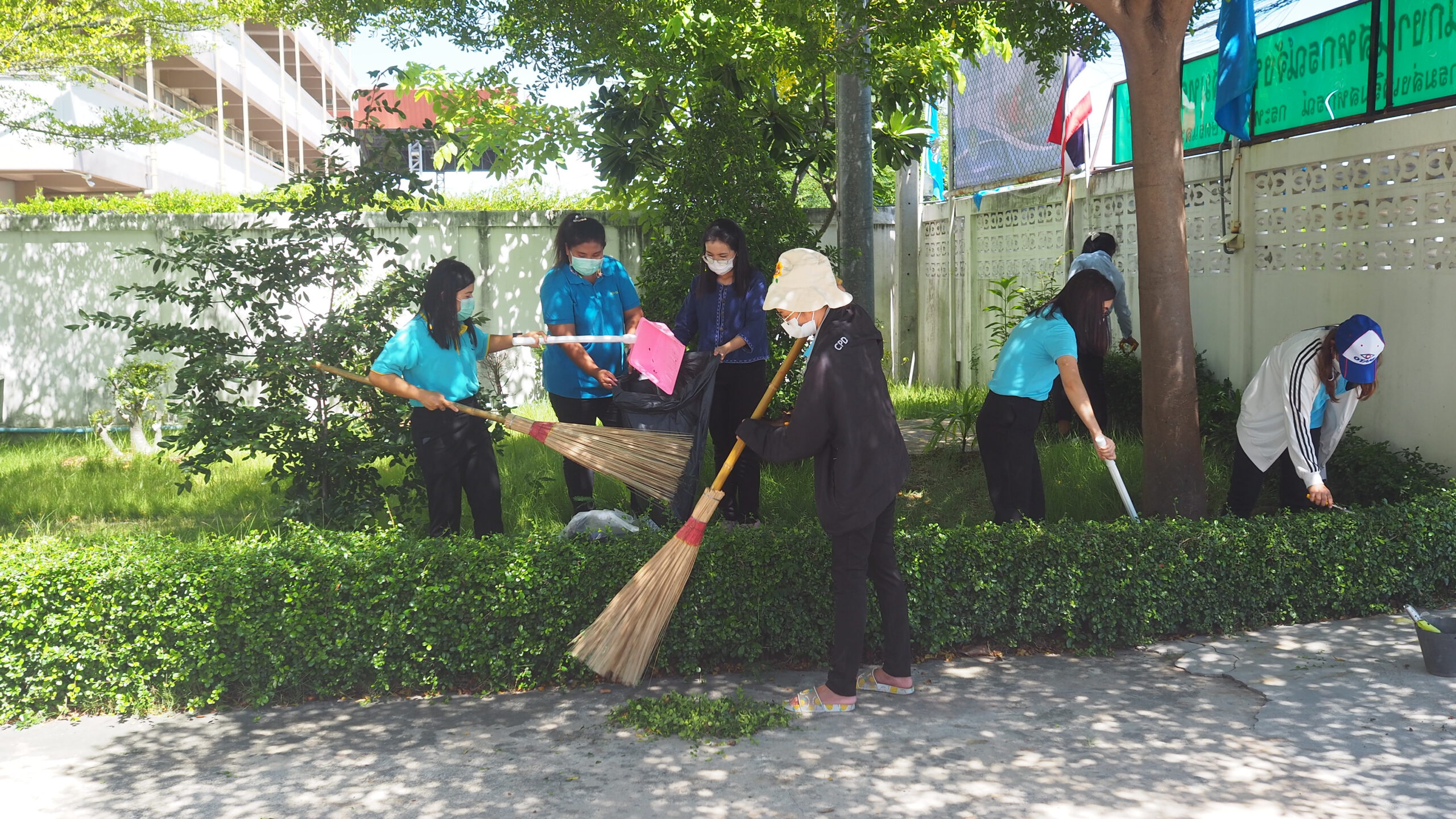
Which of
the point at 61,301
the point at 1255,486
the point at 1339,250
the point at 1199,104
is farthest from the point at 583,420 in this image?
the point at 61,301

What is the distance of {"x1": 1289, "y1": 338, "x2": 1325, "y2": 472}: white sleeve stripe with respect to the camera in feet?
16.9

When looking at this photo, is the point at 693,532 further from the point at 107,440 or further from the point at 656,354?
the point at 107,440

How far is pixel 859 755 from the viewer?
12.6 ft

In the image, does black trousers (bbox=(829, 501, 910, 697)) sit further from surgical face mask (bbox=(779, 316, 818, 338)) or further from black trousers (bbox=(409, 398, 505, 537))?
black trousers (bbox=(409, 398, 505, 537))

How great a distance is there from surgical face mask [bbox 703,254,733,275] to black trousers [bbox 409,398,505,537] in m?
1.36

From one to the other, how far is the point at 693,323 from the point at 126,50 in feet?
26.9

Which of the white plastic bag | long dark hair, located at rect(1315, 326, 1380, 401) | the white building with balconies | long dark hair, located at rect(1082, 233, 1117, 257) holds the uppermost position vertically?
the white building with balconies

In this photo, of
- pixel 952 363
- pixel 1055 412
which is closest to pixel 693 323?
pixel 1055 412

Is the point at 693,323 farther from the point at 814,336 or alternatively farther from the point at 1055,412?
the point at 1055,412

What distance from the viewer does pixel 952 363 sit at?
12.3 meters

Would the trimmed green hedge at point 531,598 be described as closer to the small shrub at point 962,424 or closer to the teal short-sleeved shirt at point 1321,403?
the teal short-sleeved shirt at point 1321,403

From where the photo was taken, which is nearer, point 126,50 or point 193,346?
point 193,346

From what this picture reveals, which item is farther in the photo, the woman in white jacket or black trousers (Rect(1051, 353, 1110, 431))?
black trousers (Rect(1051, 353, 1110, 431))

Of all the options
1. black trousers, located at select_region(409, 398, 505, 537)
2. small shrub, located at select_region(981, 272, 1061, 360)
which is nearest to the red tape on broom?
black trousers, located at select_region(409, 398, 505, 537)
